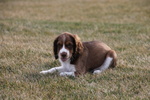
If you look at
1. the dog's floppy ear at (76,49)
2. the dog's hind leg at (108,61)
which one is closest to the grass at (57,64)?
the dog's hind leg at (108,61)

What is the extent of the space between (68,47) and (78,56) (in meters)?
0.41

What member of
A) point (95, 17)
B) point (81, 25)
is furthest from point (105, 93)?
point (95, 17)

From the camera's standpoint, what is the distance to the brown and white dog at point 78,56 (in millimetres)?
6840

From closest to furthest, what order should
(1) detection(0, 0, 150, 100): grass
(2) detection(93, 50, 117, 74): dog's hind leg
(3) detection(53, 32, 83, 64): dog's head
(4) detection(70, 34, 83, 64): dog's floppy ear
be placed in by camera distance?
(1) detection(0, 0, 150, 100): grass < (3) detection(53, 32, 83, 64): dog's head < (4) detection(70, 34, 83, 64): dog's floppy ear < (2) detection(93, 50, 117, 74): dog's hind leg

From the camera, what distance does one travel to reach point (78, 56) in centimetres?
716

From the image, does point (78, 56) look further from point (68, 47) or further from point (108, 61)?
point (108, 61)

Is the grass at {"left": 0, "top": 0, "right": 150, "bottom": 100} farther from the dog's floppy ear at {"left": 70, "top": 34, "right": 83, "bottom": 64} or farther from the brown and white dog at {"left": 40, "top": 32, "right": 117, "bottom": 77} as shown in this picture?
the dog's floppy ear at {"left": 70, "top": 34, "right": 83, "bottom": 64}

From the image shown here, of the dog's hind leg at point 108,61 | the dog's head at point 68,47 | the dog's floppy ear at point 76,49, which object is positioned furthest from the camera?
the dog's hind leg at point 108,61

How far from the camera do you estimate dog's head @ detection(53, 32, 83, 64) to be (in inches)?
267

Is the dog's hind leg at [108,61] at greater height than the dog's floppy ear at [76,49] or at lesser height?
lesser

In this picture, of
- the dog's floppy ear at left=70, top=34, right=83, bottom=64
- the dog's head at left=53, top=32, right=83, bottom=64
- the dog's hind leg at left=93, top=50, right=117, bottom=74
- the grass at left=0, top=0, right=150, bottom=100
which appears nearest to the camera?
the grass at left=0, top=0, right=150, bottom=100

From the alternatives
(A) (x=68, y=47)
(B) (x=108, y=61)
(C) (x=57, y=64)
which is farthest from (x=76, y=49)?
(C) (x=57, y=64)

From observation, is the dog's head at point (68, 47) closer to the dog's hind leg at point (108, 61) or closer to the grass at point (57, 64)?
the grass at point (57, 64)

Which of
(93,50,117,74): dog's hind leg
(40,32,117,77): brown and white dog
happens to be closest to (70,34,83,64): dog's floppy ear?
(40,32,117,77): brown and white dog
